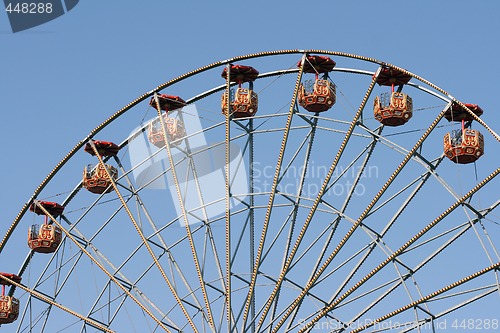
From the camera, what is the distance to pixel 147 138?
1863 inches

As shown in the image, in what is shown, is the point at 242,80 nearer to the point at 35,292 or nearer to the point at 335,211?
the point at 335,211

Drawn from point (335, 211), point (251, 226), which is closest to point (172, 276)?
point (251, 226)

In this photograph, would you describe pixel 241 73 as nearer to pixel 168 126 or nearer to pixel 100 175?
pixel 168 126

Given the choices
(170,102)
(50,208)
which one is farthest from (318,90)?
(50,208)

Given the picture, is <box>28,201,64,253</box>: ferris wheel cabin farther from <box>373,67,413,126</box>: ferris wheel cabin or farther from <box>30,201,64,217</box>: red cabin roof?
<box>373,67,413,126</box>: ferris wheel cabin

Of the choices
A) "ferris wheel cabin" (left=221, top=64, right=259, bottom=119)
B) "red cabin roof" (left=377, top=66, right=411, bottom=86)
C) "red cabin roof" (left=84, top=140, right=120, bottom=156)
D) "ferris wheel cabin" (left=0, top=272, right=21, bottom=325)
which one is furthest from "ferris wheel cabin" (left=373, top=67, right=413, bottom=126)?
"ferris wheel cabin" (left=0, top=272, right=21, bottom=325)

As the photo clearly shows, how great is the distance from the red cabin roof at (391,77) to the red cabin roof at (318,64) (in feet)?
6.36

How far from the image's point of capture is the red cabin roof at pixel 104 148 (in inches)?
1922

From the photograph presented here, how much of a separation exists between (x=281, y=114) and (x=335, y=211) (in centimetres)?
366

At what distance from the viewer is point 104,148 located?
161ft

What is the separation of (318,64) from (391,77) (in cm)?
256

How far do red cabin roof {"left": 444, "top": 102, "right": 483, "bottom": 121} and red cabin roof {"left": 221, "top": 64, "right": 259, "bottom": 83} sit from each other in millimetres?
6790

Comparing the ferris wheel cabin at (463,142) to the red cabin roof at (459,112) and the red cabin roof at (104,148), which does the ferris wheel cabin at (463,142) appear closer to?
the red cabin roof at (459,112)

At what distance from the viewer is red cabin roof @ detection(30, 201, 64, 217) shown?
164ft
